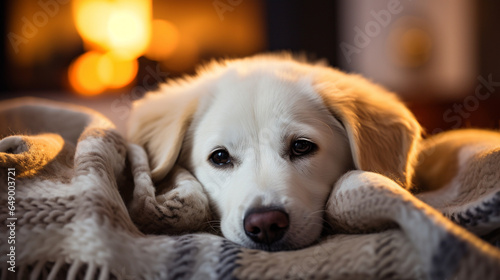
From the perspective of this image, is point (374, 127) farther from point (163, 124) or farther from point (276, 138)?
point (163, 124)

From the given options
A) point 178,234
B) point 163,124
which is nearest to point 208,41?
point 163,124

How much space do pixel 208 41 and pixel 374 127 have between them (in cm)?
394

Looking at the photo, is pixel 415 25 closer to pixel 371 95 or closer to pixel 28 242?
pixel 371 95

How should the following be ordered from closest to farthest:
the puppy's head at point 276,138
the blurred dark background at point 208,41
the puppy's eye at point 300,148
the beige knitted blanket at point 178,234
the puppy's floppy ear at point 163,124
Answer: the beige knitted blanket at point 178,234
the puppy's head at point 276,138
the puppy's eye at point 300,148
the puppy's floppy ear at point 163,124
the blurred dark background at point 208,41

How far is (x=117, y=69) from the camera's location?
16.1 feet

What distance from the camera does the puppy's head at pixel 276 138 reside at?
4.02 feet

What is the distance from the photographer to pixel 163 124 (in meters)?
1.73

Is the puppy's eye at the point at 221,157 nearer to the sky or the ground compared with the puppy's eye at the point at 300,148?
nearer to the ground

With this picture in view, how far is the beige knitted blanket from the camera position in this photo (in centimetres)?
80

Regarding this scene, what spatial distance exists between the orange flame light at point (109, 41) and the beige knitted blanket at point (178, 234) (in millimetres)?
3973

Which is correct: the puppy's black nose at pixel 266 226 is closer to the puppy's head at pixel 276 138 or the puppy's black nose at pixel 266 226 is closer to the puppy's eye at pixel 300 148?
the puppy's head at pixel 276 138

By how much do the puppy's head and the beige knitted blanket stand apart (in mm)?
146

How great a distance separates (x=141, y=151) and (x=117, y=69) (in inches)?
148

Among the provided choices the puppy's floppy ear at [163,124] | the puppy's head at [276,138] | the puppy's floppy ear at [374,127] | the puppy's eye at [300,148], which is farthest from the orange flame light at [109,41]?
the puppy's eye at [300,148]
